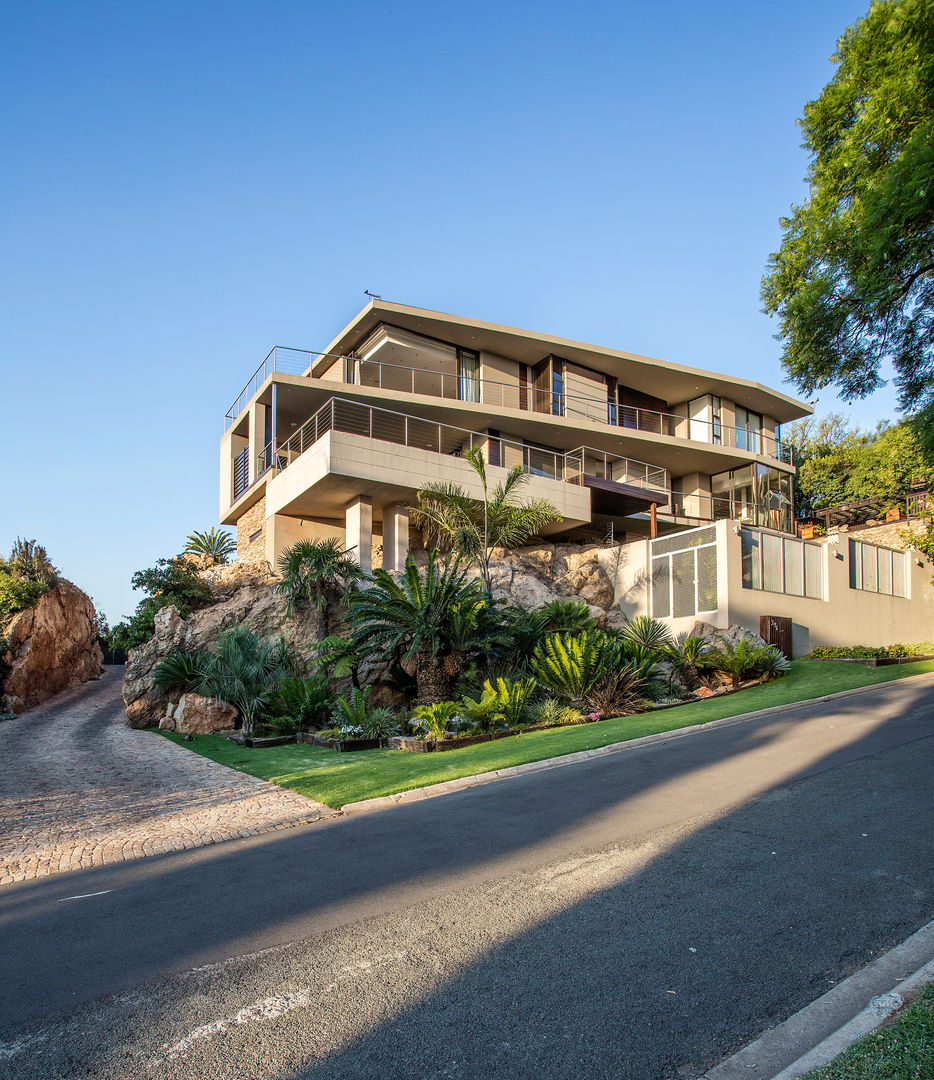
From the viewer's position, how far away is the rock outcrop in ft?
70.1

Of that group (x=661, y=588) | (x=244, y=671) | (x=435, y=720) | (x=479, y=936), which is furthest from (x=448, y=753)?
(x=661, y=588)

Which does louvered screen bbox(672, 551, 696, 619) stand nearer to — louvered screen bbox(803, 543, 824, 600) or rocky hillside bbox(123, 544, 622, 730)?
rocky hillside bbox(123, 544, 622, 730)

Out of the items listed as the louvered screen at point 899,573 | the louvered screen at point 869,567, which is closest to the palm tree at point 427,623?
the louvered screen at point 869,567

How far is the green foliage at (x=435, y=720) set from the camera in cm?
1403

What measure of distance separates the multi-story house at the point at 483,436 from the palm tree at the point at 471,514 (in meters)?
0.95

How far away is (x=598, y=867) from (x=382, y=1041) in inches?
110

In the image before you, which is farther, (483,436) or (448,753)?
(483,436)

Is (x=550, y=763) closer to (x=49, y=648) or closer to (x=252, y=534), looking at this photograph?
(x=49, y=648)

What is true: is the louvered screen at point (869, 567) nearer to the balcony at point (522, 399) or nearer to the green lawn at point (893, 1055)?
the balcony at point (522, 399)

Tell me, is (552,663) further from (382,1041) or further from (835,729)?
Result: (382,1041)

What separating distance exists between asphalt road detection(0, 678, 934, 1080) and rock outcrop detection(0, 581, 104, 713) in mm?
17287

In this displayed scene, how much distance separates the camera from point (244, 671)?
58.6ft

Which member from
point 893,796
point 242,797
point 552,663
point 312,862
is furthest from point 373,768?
point 893,796

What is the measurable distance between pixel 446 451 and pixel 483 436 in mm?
2667
